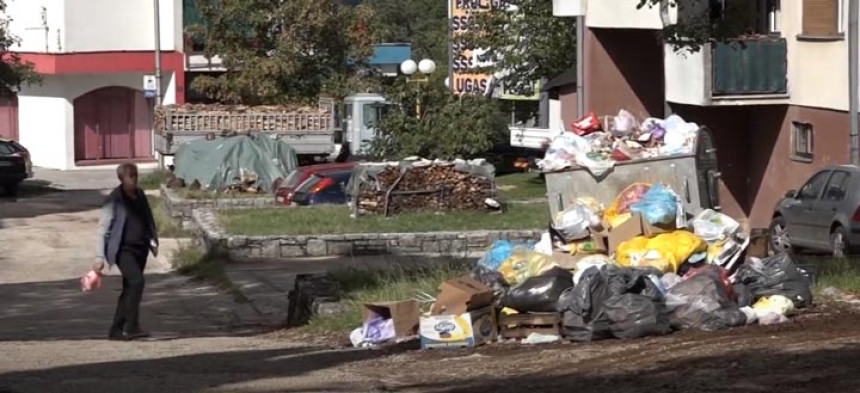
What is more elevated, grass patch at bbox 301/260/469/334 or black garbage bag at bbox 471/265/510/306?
black garbage bag at bbox 471/265/510/306

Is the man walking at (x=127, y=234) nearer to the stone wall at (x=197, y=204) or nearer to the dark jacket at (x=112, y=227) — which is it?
the dark jacket at (x=112, y=227)

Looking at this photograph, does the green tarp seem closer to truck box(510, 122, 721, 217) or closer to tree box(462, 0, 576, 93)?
tree box(462, 0, 576, 93)

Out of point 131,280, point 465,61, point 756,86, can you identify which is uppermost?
point 465,61

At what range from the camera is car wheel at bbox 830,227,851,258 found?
20.6 metres

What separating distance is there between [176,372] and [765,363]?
4215 millimetres

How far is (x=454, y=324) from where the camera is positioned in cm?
1152

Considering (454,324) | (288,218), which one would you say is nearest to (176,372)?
(454,324)

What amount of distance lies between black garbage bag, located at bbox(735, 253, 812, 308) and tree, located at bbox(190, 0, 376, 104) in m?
33.3

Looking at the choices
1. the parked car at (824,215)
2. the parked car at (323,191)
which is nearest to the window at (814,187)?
the parked car at (824,215)

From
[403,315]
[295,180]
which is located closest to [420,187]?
[295,180]

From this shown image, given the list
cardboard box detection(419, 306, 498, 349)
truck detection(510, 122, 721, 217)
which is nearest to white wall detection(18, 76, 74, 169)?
truck detection(510, 122, 721, 217)

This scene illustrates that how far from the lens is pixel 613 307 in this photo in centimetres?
1123

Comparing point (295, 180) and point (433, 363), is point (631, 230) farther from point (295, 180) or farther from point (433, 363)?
point (295, 180)

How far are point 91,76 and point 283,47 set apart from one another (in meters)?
8.69
